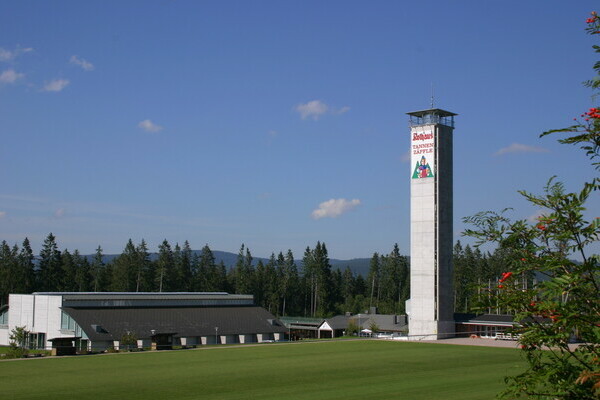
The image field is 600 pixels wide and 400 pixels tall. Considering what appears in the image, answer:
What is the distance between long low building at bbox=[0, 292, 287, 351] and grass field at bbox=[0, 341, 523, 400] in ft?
35.5

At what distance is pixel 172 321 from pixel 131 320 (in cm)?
548

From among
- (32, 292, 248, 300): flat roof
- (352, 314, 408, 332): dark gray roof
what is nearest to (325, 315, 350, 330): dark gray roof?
(352, 314, 408, 332): dark gray roof

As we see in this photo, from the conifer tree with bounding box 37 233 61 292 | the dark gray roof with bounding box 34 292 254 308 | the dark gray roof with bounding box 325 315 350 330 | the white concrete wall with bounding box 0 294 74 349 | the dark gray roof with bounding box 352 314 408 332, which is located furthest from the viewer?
the conifer tree with bounding box 37 233 61 292

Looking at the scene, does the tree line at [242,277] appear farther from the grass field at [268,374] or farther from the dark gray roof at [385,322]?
the grass field at [268,374]

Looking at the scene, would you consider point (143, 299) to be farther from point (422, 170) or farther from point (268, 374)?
point (268, 374)

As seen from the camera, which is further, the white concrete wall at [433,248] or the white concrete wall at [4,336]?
the white concrete wall at [433,248]

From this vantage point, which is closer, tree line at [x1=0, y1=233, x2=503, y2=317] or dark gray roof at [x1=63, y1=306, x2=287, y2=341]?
dark gray roof at [x1=63, y1=306, x2=287, y2=341]

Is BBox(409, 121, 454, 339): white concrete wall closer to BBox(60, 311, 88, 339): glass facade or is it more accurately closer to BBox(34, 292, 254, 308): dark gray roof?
BBox(34, 292, 254, 308): dark gray roof

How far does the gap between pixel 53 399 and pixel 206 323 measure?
49.2 meters

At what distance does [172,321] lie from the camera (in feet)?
286

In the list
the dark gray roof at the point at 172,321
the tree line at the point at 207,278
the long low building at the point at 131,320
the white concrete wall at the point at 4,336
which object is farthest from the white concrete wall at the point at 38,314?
the tree line at the point at 207,278

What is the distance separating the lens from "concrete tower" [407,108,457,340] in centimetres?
9219

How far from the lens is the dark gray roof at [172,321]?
7981 cm

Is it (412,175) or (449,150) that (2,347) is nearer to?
(412,175)
